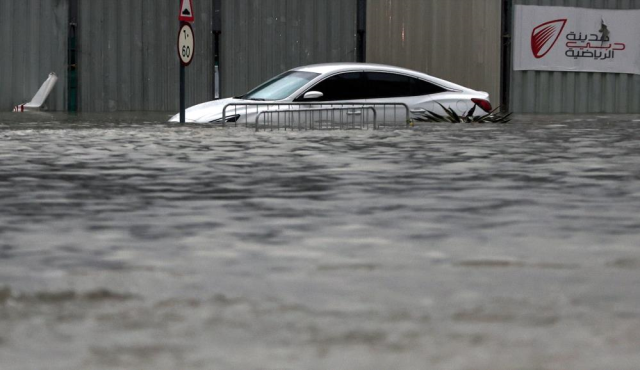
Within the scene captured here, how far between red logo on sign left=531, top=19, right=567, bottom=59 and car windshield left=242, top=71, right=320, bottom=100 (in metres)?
10.7

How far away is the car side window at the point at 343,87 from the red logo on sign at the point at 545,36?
10922 mm

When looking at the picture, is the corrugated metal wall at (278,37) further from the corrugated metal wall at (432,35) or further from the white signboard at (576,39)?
the white signboard at (576,39)

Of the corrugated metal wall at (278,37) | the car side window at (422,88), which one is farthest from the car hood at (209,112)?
the corrugated metal wall at (278,37)

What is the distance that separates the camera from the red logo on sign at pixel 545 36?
88.7ft

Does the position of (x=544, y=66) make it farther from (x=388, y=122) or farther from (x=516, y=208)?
(x=516, y=208)

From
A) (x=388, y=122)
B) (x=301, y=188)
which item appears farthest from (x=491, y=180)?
(x=388, y=122)

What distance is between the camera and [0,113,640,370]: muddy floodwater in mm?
2867

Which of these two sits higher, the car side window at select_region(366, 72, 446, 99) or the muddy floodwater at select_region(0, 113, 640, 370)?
the car side window at select_region(366, 72, 446, 99)

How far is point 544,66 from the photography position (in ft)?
89.5

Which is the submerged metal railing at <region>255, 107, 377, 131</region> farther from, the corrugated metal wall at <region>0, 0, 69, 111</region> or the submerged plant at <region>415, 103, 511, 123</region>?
the corrugated metal wall at <region>0, 0, 69, 111</region>

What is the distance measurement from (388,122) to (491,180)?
28.2 feet

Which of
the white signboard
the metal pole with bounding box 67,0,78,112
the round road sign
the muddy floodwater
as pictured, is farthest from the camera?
the white signboard

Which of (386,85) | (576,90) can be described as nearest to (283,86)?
(386,85)

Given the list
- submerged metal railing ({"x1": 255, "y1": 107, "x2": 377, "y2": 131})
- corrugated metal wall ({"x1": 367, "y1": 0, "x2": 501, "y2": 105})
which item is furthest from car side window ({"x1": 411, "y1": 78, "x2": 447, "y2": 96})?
corrugated metal wall ({"x1": 367, "y1": 0, "x2": 501, "y2": 105})
